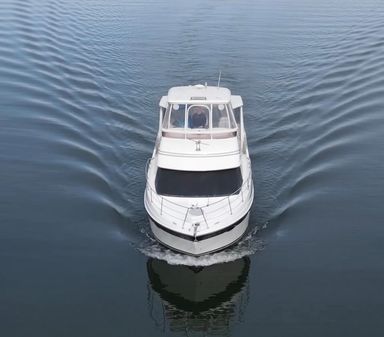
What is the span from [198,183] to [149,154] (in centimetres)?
730

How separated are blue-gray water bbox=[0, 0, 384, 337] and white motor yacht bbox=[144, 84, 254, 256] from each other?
1.36 meters

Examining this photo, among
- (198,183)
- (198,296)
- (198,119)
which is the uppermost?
(198,119)

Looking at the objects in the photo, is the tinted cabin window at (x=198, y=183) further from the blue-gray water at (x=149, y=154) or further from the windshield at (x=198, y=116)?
the windshield at (x=198, y=116)

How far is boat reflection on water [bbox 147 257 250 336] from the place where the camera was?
2283cm

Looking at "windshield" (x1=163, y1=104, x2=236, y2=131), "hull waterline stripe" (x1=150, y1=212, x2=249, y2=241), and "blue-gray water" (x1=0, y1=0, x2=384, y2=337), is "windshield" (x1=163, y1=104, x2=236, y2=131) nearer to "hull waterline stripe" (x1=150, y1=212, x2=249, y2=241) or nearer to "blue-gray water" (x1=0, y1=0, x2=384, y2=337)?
"blue-gray water" (x1=0, y1=0, x2=384, y2=337)

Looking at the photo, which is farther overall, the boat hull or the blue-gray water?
the boat hull

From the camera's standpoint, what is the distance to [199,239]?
24219 millimetres

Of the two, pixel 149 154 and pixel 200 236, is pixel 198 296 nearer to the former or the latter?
pixel 200 236

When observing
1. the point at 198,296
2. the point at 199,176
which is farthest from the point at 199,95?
the point at 198,296

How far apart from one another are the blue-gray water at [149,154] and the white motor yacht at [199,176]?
1.36m

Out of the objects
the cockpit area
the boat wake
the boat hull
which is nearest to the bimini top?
the cockpit area

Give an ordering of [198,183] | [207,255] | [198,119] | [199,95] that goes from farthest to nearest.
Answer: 1. [199,95]
2. [198,119]
3. [198,183]
4. [207,255]

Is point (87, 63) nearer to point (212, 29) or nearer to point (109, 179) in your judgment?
point (212, 29)

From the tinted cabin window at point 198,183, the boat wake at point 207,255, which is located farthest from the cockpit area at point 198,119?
the boat wake at point 207,255
